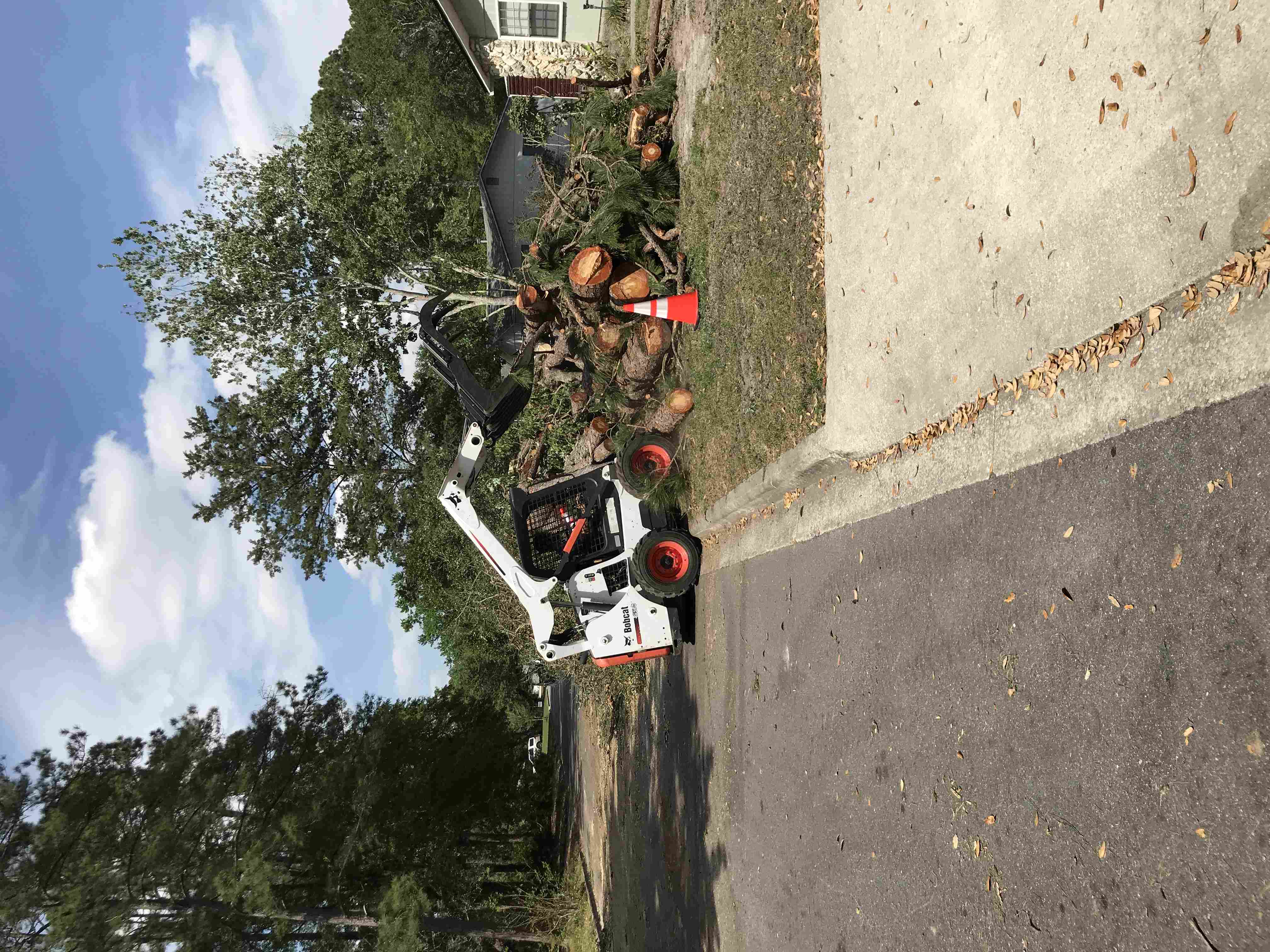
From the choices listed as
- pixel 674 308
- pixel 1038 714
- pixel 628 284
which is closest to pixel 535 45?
pixel 628 284

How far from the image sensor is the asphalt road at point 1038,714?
255cm

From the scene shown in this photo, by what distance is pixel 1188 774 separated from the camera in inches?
104

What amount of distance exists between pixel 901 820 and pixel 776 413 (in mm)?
3334

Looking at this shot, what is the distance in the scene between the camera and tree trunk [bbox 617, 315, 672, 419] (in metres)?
8.98

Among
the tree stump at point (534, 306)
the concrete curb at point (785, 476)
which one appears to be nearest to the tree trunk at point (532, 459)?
the tree stump at point (534, 306)

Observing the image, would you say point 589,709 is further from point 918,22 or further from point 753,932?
point 918,22

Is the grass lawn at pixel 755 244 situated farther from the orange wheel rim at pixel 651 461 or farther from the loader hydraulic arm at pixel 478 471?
the loader hydraulic arm at pixel 478 471

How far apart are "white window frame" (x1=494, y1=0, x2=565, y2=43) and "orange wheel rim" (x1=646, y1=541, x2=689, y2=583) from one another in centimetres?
1347

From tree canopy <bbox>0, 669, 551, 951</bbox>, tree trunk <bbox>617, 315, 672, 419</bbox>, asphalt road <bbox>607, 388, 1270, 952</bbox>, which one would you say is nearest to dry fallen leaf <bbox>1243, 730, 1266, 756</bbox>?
asphalt road <bbox>607, 388, 1270, 952</bbox>

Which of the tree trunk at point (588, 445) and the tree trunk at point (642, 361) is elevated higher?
the tree trunk at point (642, 361)

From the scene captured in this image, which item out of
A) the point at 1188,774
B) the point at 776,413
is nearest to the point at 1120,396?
the point at 1188,774

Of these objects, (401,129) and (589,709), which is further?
(401,129)

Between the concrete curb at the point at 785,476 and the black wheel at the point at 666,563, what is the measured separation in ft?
2.24

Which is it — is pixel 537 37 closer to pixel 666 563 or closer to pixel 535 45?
pixel 535 45
